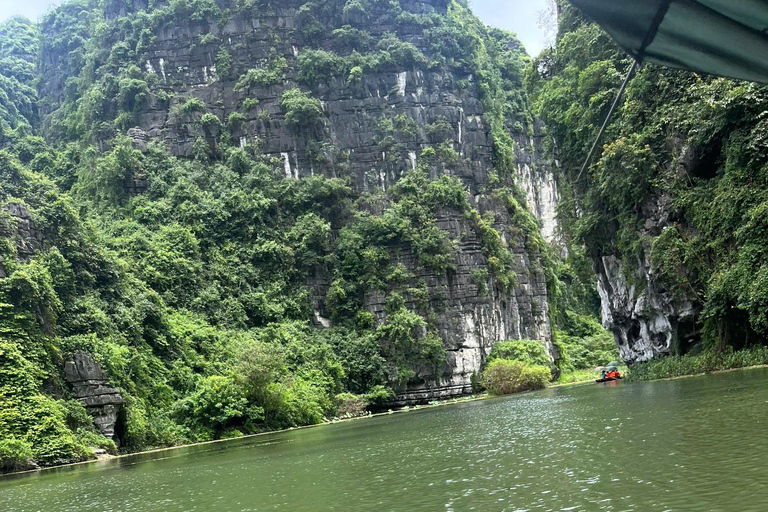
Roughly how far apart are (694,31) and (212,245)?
4340 centimetres

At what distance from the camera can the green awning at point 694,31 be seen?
3947 mm

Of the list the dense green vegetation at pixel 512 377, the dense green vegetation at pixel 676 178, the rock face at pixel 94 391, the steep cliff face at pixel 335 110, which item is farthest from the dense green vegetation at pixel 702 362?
the rock face at pixel 94 391

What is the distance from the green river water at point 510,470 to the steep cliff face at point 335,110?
2949 centimetres

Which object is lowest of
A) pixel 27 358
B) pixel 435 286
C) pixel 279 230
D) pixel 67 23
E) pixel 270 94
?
pixel 27 358

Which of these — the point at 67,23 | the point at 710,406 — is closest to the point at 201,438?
the point at 710,406

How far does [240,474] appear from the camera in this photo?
1352cm

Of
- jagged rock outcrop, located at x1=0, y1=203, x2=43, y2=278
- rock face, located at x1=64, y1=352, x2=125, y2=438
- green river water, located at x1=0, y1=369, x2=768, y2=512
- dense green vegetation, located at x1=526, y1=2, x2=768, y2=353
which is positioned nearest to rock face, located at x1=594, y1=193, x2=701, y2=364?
dense green vegetation, located at x1=526, y1=2, x2=768, y2=353

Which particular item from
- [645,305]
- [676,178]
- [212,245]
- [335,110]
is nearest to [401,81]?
[335,110]

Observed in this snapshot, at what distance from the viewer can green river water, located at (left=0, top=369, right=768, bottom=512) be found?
7.01m

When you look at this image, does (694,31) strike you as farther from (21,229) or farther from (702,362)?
(21,229)

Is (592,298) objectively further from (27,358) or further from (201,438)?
(27,358)

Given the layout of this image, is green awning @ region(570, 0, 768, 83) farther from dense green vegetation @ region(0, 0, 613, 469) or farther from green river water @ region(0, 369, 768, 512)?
dense green vegetation @ region(0, 0, 613, 469)

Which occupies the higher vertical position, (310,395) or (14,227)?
(14,227)

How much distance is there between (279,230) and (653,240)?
Answer: 29391 millimetres
